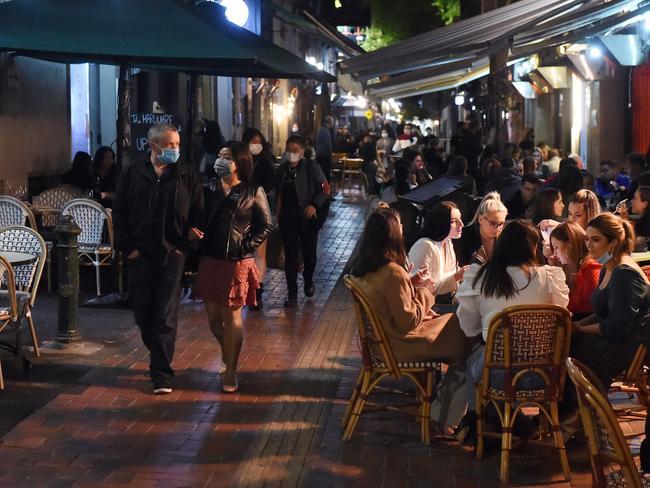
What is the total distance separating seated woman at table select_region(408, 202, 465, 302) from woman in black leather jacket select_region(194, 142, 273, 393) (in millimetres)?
1174

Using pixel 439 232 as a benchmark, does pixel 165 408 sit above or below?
below

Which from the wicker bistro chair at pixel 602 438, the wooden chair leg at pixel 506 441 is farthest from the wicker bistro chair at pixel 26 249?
the wicker bistro chair at pixel 602 438

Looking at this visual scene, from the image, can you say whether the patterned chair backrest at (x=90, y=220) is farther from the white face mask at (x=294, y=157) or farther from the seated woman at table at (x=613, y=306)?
the seated woman at table at (x=613, y=306)

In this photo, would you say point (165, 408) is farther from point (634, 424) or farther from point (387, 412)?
point (634, 424)

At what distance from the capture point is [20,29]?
37.0 feet

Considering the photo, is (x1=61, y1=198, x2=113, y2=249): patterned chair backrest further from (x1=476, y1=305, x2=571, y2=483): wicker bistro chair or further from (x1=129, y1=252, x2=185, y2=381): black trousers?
(x1=476, y1=305, x2=571, y2=483): wicker bistro chair

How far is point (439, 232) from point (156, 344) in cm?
220

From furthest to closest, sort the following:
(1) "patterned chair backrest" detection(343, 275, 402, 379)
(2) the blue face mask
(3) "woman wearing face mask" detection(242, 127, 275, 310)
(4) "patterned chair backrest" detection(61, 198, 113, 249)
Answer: (4) "patterned chair backrest" detection(61, 198, 113, 249) → (3) "woman wearing face mask" detection(242, 127, 275, 310) → (1) "patterned chair backrest" detection(343, 275, 402, 379) → (2) the blue face mask

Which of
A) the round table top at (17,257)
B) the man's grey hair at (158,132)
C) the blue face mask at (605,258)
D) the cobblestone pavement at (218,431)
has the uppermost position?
the man's grey hair at (158,132)

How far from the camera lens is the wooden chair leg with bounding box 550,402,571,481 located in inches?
259

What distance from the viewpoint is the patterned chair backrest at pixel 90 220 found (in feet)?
40.4

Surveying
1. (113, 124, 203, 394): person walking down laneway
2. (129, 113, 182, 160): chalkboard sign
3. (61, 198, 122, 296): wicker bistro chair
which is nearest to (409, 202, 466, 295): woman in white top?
(113, 124, 203, 394): person walking down laneway

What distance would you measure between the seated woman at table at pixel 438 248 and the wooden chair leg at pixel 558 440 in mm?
1645

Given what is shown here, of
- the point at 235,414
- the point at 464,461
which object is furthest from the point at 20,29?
the point at 464,461
